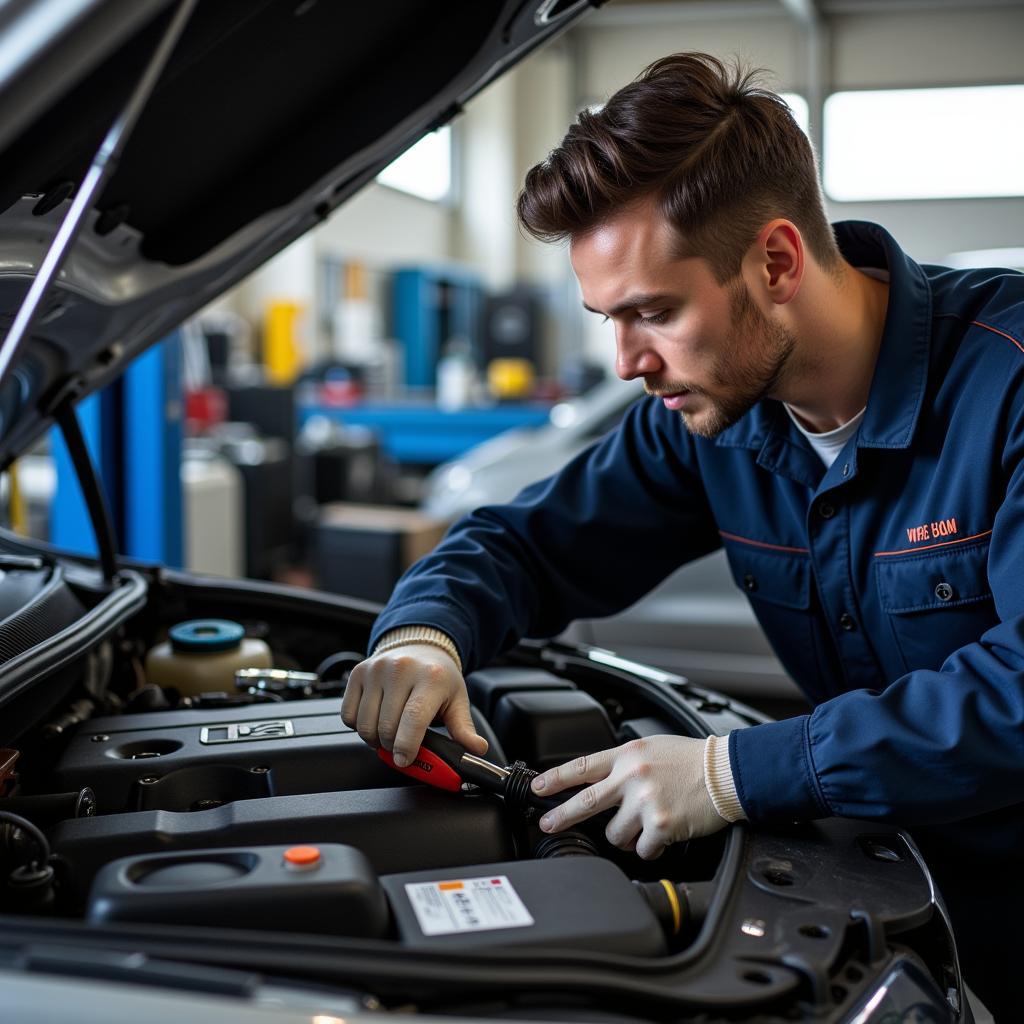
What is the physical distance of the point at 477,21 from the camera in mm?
1245

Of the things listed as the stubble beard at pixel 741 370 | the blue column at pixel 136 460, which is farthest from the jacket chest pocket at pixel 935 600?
the blue column at pixel 136 460

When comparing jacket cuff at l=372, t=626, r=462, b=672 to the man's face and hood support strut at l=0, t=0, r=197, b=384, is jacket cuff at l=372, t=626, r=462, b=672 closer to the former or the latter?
the man's face

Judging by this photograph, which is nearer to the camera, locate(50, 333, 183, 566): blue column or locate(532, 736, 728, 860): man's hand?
locate(532, 736, 728, 860): man's hand

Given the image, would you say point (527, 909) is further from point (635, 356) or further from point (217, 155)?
point (217, 155)

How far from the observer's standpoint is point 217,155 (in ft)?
4.10

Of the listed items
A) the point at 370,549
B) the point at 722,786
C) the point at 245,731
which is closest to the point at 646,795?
the point at 722,786

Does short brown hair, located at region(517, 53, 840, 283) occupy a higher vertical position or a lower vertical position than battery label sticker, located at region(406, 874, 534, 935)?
higher

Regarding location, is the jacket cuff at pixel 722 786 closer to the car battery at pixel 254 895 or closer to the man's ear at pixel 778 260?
the car battery at pixel 254 895

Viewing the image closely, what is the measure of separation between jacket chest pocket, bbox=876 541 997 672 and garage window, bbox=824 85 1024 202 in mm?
7978

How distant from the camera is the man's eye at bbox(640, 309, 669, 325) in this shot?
1.18m

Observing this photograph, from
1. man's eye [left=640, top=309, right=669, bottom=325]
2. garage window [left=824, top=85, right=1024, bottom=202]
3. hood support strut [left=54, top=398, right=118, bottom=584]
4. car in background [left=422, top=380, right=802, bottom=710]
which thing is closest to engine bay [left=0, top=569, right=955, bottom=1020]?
hood support strut [left=54, top=398, right=118, bottom=584]

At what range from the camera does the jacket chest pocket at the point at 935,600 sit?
1204mm

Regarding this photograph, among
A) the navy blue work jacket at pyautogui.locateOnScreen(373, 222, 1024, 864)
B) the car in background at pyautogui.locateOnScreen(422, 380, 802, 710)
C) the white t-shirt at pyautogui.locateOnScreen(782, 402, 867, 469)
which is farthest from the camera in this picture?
the car in background at pyautogui.locateOnScreen(422, 380, 802, 710)

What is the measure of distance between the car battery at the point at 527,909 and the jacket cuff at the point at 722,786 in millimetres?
142
